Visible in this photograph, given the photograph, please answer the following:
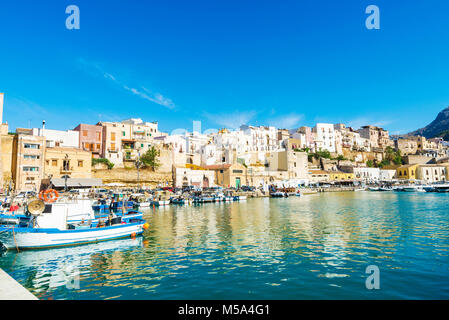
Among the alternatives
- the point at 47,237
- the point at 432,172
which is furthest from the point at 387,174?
the point at 47,237

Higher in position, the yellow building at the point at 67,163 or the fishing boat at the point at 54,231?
the yellow building at the point at 67,163

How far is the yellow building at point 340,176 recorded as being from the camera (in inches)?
3361

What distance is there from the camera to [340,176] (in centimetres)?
8650

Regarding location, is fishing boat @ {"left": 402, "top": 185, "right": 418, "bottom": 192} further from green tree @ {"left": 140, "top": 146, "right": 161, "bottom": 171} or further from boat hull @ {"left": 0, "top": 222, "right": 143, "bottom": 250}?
boat hull @ {"left": 0, "top": 222, "right": 143, "bottom": 250}

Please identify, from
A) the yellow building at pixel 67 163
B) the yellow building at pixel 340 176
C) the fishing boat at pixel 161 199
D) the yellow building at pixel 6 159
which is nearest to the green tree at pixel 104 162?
the yellow building at pixel 67 163

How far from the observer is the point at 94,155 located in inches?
2131

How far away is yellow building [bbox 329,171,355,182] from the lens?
280 feet

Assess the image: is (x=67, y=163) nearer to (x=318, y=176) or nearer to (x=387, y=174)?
(x=318, y=176)

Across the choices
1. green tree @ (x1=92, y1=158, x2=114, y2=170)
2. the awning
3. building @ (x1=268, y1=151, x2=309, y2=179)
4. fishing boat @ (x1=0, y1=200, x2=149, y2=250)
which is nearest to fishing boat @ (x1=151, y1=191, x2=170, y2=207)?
the awning

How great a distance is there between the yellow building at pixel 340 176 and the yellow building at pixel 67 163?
67696mm

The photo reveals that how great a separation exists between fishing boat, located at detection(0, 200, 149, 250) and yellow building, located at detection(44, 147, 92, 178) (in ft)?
101

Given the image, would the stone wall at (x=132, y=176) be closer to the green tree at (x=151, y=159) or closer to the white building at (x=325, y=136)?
the green tree at (x=151, y=159)
